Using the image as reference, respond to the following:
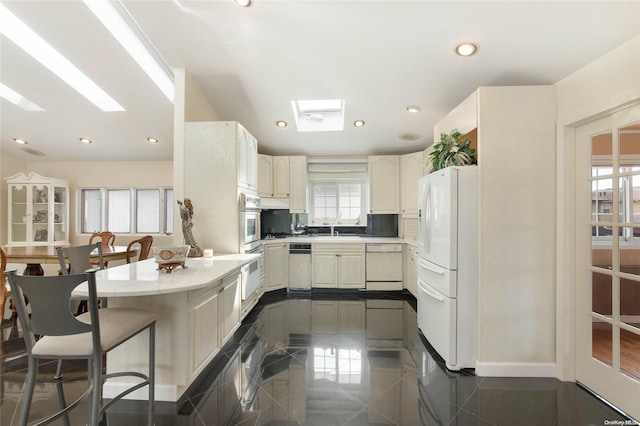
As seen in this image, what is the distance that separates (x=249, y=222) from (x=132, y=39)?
7.14 ft

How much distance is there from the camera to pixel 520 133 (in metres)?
2.08

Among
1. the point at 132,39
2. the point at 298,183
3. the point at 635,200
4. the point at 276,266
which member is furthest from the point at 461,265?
the point at 132,39

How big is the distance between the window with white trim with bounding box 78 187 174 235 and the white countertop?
121 inches

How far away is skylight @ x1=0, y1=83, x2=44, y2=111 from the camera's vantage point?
3237 millimetres

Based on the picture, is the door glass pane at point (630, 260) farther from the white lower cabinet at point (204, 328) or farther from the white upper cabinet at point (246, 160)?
the white upper cabinet at point (246, 160)

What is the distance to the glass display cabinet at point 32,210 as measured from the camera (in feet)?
14.2

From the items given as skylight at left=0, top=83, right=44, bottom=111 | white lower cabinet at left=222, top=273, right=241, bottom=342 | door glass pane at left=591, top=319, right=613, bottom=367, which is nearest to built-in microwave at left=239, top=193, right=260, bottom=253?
white lower cabinet at left=222, top=273, right=241, bottom=342

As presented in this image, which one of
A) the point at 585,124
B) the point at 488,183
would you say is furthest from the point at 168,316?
the point at 585,124

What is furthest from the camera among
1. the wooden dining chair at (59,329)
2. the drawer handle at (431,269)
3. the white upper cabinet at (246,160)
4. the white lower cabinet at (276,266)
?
the white lower cabinet at (276,266)

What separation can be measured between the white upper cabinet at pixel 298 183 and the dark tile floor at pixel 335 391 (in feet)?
7.17

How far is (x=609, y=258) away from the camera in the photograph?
1.81m

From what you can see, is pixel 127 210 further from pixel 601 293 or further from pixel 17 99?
pixel 601 293

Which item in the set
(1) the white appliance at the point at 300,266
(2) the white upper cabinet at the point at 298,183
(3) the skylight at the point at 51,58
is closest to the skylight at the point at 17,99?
(3) the skylight at the point at 51,58

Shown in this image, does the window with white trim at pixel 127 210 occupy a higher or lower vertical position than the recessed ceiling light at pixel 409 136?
lower
